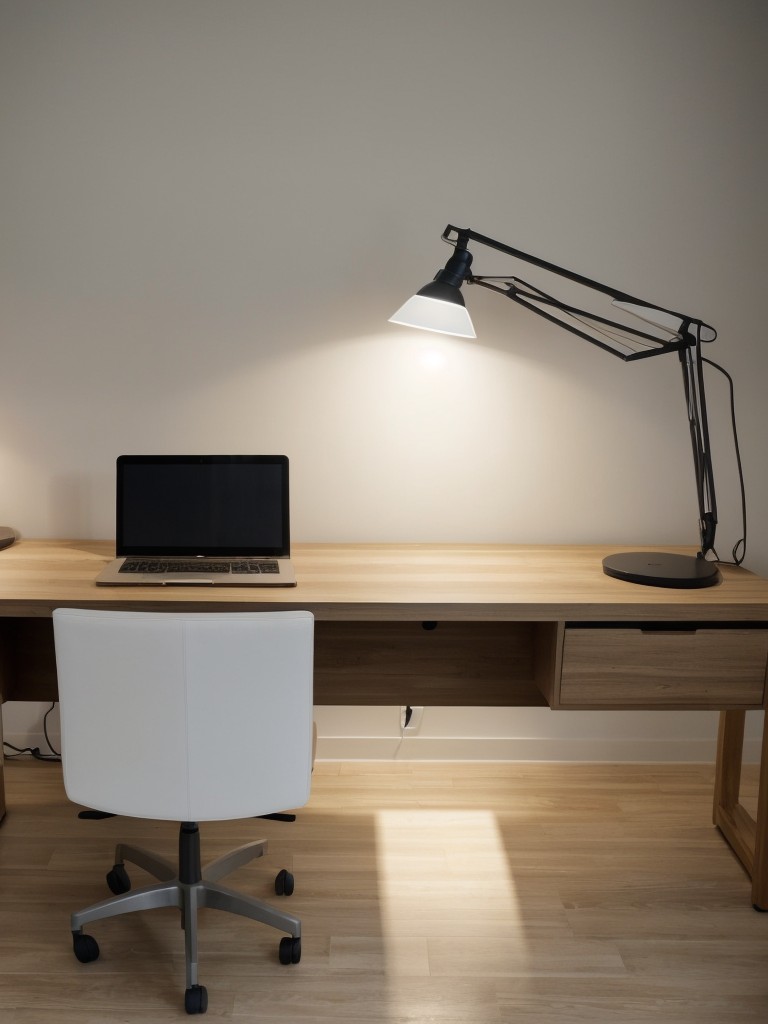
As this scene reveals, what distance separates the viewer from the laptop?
7.34 ft

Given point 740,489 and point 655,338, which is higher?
point 655,338

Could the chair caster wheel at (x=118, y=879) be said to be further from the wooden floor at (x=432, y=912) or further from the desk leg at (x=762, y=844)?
the desk leg at (x=762, y=844)

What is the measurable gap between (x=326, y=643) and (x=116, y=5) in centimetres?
174

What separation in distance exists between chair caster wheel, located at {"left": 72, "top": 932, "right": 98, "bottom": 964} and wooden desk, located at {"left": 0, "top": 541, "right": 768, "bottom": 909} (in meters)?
0.63

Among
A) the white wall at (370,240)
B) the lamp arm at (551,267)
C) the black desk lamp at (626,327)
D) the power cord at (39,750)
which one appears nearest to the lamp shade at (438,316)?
the black desk lamp at (626,327)

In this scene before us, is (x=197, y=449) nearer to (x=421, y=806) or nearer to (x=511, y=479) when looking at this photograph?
(x=511, y=479)

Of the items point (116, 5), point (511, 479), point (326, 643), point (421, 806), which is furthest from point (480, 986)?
point (116, 5)

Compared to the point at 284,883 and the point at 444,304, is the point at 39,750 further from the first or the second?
the point at 444,304

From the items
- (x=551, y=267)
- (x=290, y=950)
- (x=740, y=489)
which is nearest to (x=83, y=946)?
(x=290, y=950)

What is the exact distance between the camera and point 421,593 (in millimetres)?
1995

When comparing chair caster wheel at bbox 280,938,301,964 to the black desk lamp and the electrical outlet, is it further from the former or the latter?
the black desk lamp

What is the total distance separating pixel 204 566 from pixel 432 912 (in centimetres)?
94

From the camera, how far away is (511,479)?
2.59m

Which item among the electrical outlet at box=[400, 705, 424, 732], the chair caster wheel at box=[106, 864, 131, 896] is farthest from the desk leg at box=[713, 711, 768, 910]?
the chair caster wheel at box=[106, 864, 131, 896]
